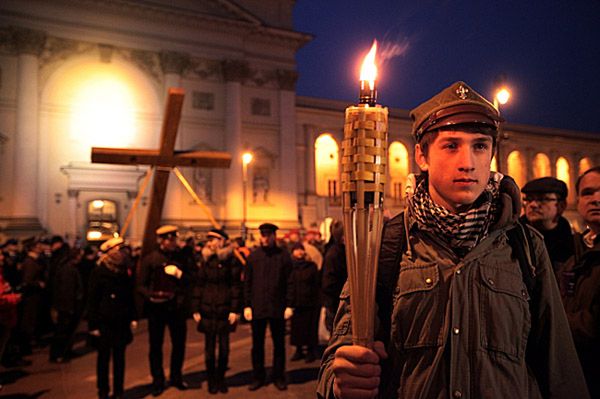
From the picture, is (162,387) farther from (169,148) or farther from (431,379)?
(431,379)

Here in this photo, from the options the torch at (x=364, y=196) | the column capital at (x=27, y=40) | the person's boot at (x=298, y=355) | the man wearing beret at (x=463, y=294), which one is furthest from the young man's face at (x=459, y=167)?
the column capital at (x=27, y=40)

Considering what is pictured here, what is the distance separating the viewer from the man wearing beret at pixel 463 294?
1753 mm

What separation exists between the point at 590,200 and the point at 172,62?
1038 inches

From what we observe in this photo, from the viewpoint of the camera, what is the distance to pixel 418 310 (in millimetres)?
1815

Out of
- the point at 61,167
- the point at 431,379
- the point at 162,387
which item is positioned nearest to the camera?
the point at 431,379

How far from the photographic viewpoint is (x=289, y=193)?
30.2 m

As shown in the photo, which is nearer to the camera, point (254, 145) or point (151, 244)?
point (151, 244)

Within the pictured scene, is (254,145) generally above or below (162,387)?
above

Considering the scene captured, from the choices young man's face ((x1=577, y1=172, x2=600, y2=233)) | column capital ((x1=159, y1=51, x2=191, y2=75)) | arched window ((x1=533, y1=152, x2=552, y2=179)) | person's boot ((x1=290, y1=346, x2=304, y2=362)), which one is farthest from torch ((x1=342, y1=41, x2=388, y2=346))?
arched window ((x1=533, y1=152, x2=552, y2=179))

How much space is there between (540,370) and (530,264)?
1.29 feet

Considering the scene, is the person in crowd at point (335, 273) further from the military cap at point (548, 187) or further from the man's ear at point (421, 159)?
the man's ear at point (421, 159)

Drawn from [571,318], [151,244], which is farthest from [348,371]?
[151,244]

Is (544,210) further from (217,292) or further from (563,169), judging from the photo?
(563,169)

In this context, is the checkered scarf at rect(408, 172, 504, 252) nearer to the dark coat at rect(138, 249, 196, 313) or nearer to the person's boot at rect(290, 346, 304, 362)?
the dark coat at rect(138, 249, 196, 313)
